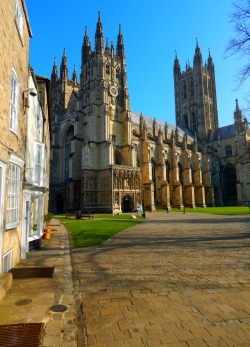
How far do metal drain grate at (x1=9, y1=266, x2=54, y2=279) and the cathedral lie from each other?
26.8m

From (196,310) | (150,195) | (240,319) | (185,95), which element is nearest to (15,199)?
(196,310)

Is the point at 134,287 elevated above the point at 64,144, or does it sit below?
below

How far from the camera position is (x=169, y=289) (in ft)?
16.5

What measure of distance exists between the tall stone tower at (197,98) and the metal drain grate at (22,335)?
69.5 m

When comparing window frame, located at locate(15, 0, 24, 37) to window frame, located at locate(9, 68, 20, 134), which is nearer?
window frame, located at locate(9, 68, 20, 134)

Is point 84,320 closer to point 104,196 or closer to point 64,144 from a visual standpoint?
point 104,196

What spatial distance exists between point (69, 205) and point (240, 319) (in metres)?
36.6

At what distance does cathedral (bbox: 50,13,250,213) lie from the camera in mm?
37969

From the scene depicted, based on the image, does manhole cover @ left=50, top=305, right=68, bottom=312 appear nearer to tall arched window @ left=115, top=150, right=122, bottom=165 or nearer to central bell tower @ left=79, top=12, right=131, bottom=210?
central bell tower @ left=79, top=12, right=131, bottom=210

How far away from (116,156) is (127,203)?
9031 mm

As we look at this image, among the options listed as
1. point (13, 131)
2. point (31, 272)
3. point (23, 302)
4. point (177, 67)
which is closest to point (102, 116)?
point (13, 131)

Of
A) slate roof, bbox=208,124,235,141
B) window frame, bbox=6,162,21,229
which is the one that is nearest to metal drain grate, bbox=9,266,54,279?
window frame, bbox=6,162,21,229

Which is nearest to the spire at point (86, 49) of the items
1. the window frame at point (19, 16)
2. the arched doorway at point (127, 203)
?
the arched doorway at point (127, 203)

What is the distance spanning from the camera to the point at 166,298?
4.56 m
